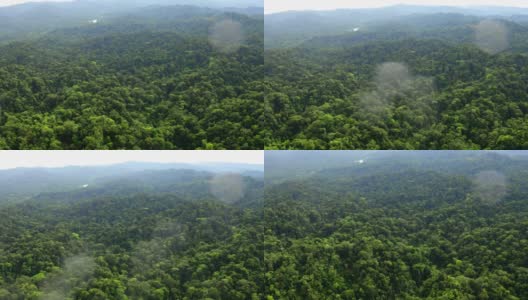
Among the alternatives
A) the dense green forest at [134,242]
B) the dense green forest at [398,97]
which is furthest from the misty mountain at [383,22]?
the dense green forest at [134,242]

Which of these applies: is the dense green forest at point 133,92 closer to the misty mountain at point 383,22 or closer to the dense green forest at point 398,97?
the dense green forest at point 398,97

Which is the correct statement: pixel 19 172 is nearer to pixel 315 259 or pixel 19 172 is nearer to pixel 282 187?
pixel 282 187

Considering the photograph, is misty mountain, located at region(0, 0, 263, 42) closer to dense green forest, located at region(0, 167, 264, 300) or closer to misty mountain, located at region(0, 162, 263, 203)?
misty mountain, located at region(0, 162, 263, 203)

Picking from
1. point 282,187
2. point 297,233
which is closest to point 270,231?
point 297,233

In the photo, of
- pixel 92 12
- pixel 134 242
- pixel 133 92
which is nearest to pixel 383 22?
pixel 92 12

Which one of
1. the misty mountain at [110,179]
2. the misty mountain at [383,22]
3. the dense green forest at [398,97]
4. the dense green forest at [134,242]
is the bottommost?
the dense green forest at [134,242]

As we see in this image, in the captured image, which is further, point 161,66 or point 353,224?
point 161,66

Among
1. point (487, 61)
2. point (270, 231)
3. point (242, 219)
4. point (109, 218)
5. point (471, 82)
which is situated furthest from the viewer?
point (487, 61)
